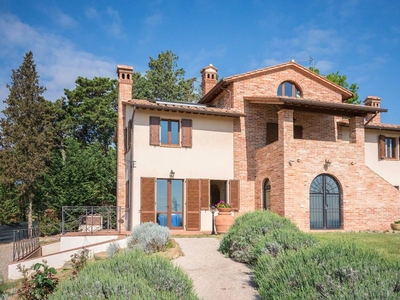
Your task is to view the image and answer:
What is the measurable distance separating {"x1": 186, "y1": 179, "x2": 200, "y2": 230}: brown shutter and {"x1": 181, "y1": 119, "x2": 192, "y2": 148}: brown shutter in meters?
1.66

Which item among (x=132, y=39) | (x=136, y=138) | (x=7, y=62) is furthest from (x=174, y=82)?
(x=136, y=138)

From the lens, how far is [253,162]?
59.5 feet

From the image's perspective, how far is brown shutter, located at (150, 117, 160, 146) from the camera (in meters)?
16.7

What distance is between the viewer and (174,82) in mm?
38062

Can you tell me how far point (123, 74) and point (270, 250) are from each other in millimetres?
14176

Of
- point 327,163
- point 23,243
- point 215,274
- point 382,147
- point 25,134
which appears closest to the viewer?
point 215,274

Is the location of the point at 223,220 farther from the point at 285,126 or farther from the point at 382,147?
the point at 382,147

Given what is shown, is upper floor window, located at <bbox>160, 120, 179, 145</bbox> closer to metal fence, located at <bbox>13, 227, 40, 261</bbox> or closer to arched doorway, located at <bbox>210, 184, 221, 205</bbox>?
arched doorway, located at <bbox>210, 184, 221, 205</bbox>

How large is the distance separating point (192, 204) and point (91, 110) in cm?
1860

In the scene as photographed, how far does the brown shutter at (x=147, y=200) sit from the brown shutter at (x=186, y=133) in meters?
2.32

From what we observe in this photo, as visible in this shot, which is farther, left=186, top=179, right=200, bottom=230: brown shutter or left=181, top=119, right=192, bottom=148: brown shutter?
left=181, top=119, right=192, bottom=148: brown shutter

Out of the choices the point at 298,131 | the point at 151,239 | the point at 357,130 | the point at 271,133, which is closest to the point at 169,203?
the point at 151,239

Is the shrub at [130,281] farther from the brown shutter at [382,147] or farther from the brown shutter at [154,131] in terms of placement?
the brown shutter at [382,147]

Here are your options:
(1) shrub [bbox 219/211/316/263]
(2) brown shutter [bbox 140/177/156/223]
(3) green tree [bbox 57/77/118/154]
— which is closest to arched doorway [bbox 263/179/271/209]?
(2) brown shutter [bbox 140/177/156/223]
